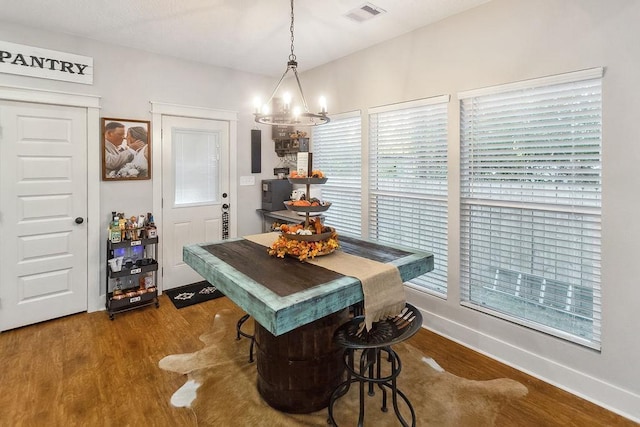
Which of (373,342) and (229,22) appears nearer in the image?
(373,342)

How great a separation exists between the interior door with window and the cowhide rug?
162cm

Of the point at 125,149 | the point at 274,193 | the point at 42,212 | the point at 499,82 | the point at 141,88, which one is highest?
the point at 141,88

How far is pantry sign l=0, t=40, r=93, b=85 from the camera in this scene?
9.57ft

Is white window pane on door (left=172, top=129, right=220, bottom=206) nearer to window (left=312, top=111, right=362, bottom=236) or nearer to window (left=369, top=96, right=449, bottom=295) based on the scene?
window (left=312, top=111, right=362, bottom=236)

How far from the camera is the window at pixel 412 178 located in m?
3.01

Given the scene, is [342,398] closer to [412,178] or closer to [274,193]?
[412,178]

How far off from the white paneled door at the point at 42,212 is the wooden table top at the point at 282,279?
185 centimetres

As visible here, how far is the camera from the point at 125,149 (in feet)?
11.7

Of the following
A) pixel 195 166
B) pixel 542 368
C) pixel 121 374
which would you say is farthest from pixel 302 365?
pixel 195 166

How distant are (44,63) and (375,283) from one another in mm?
3572

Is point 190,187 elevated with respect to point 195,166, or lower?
lower

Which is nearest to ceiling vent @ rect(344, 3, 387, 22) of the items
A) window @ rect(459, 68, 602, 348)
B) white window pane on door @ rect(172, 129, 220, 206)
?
window @ rect(459, 68, 602, 348)

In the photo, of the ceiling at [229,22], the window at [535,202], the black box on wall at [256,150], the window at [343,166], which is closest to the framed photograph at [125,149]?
the ceiling at [229,22]

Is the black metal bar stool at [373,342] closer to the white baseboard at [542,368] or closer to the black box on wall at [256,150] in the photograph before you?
the white baseboard at [542,368]
